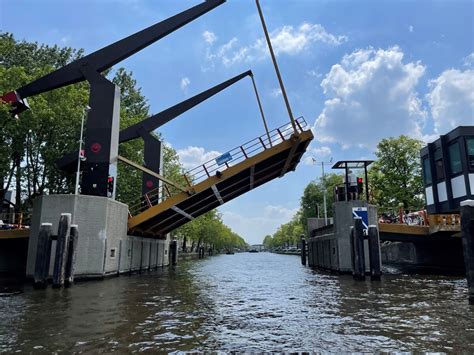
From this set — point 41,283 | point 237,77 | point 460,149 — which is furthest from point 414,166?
point 41,283

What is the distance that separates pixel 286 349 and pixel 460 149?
26.5 meters

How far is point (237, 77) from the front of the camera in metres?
23.5

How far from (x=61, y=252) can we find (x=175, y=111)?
1294cm

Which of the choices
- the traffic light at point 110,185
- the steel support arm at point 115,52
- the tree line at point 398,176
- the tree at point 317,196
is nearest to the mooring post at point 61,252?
the traffic light at point 110,185

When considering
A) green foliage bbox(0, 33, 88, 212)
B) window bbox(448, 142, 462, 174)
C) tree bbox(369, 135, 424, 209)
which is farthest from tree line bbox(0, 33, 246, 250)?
tree bbox(369, 135, 424, 209)

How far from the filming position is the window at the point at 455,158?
2780 cm

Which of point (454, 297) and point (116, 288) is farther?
point (116, 288)

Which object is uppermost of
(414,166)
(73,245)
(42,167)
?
(414,166)

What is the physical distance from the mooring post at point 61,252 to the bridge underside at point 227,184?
650 centimetres

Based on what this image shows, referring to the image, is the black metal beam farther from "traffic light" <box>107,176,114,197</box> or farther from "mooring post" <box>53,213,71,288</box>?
"mooring post" <box>53,213,71,288</box>

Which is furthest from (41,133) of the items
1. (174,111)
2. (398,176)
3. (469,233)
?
(398,176)

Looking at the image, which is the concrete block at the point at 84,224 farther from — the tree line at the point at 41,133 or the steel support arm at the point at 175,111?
the steel support arm at the point at 175,111

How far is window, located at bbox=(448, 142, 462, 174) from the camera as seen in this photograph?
27797mm

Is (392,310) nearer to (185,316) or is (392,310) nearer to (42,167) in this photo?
(185,316)
